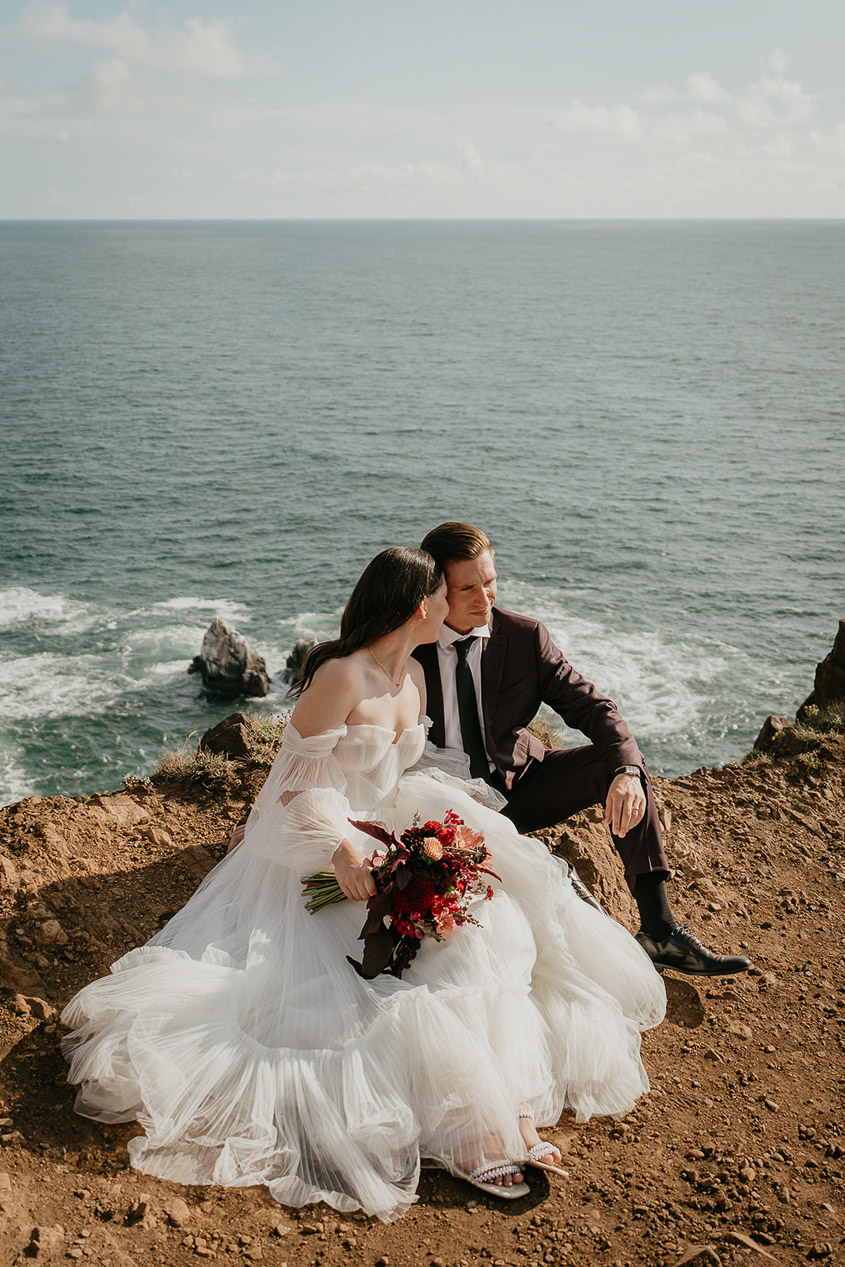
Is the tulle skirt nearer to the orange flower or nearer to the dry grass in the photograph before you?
the orange flower

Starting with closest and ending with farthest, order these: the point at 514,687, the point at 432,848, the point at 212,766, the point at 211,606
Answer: the point at 432,848, the point at 514,687, the point at 212,766, the point at 211,606

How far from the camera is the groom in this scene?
5402mm

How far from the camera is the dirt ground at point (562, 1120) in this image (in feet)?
12.5

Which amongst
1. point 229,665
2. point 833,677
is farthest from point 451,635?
point 229,665

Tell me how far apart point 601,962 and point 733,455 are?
56277 millimetres

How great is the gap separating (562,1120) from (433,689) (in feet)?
7.82

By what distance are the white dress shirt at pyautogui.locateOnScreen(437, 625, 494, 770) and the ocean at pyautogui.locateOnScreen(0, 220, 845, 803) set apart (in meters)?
20.1

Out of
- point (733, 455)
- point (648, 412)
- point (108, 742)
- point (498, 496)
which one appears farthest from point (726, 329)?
point (108, 742)


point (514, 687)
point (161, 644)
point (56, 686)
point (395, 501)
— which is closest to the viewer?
point (514, 687)

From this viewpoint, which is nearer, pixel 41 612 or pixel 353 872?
pixel 353 872

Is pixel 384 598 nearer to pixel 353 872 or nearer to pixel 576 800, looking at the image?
pixel 353 872

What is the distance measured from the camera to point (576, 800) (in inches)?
228

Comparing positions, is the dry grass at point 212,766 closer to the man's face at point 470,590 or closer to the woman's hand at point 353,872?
the man's face at point 470,590

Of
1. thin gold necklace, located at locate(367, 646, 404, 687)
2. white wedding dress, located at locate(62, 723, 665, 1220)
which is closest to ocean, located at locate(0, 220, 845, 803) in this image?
white wedding dress, located at locate(62, 723, 665, 1220)
